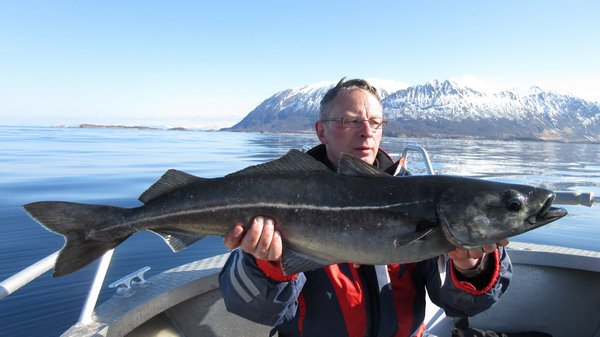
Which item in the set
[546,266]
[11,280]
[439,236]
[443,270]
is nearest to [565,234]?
[546,266]

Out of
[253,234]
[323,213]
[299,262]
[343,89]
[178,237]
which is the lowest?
[299,262]

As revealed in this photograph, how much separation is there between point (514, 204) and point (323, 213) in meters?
1.41

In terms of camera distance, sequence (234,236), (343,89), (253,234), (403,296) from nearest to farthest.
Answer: (253,234)
(234,236)
(403,296)
(343,89)

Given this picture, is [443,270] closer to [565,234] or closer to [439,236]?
[439,236]

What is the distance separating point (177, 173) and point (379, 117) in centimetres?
207

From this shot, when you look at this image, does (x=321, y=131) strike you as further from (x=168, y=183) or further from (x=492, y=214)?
(x=492, y=214)

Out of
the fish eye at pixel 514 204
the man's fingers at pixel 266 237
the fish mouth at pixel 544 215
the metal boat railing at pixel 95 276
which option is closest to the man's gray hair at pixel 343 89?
the metal boat railing at pixel 95 276

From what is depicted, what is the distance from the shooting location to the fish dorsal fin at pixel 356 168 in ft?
11.2

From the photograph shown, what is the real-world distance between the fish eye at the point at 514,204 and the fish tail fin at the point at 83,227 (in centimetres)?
305

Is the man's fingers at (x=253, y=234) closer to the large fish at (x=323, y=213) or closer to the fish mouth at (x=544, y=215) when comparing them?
the large fish at (x=323, y=213)

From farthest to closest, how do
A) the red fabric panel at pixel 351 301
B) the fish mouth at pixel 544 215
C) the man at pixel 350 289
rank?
the red fabric panel at pixel 351 301
the man at pixel 350 289
the fish mouth at pixel 544 215

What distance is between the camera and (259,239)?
332 cm

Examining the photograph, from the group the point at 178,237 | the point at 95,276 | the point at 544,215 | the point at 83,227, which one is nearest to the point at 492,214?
the point at 544,215

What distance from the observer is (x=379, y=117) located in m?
4.30
